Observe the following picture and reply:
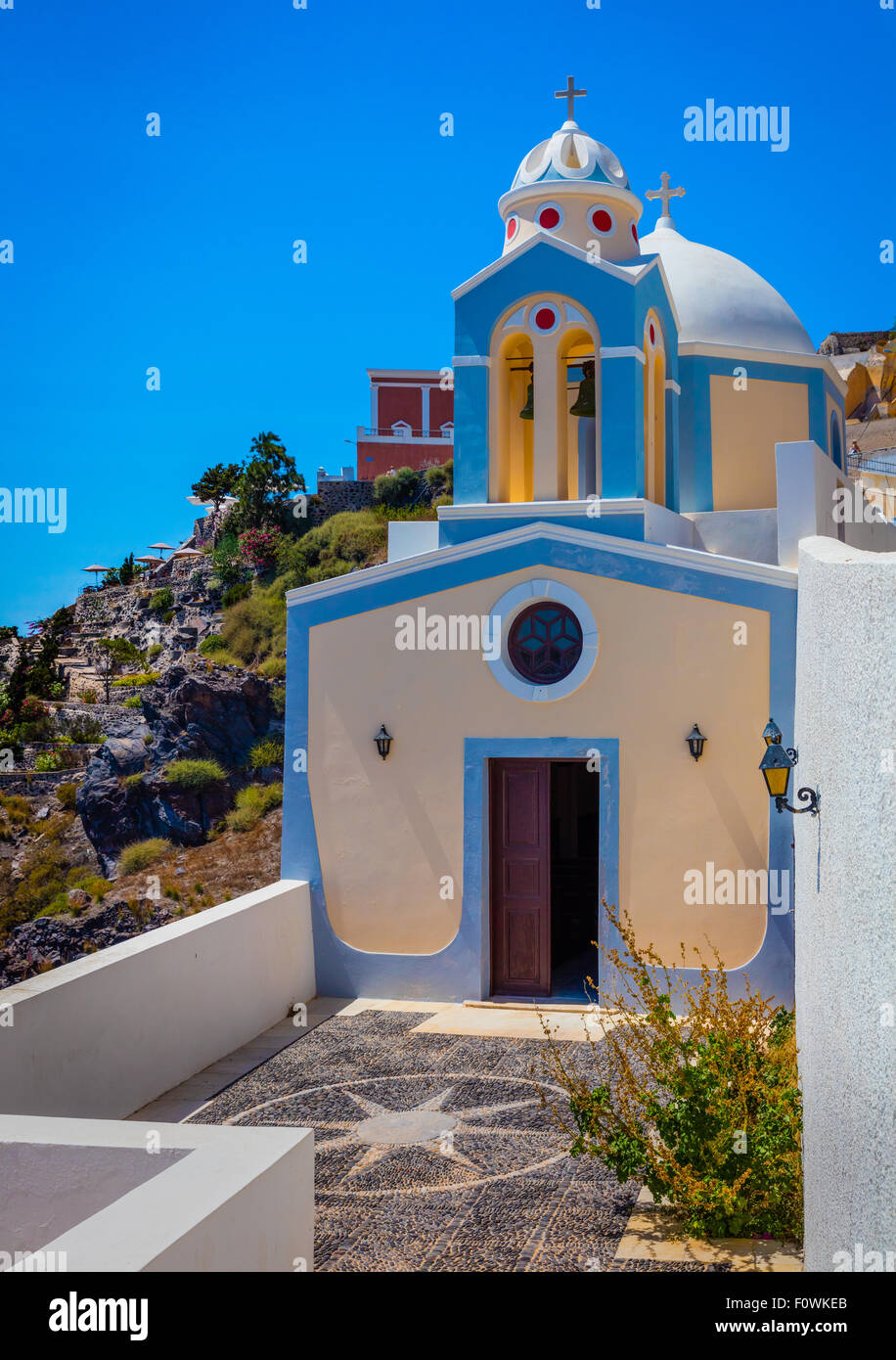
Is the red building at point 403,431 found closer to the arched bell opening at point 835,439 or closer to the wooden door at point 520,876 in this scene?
the arched bell opening at point 835,439

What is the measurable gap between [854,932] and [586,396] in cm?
898

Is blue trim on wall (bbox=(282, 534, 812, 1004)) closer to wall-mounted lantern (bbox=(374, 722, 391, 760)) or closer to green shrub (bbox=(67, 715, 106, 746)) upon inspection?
wall-mounted lantern (bbox=(374, 722, 391, 760))

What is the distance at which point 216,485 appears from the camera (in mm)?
55625

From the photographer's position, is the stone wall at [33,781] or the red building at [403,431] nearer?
the stone wall at [33,781]

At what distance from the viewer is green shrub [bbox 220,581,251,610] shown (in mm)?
46562

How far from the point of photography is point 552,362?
11.1 m

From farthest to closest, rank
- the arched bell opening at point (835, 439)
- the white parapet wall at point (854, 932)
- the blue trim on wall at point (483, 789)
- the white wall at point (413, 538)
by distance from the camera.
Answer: the arched bell opening at point (835, 439)
the white wall at point (413, 538)
the blue trim on wall at point (483, 789)
the white parapet wall at point (854, 932)

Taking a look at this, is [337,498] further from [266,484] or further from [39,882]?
[39,882]

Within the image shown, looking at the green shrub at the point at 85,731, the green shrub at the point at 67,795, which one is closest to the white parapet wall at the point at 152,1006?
the green shrub at the point at 67,795

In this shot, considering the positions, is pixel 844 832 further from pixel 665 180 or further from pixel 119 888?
pixel 119 888

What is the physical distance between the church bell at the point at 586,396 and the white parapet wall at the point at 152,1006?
5353 millimetres

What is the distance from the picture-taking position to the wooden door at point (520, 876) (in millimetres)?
10602

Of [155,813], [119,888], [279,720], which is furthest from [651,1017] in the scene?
[279,720]

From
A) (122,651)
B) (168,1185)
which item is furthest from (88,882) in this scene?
(168,1185)
